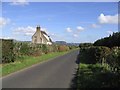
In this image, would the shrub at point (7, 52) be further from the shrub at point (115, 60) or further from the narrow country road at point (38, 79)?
the shrub at point (115, 60)

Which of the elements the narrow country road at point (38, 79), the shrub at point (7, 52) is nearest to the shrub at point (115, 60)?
the narrow country road at point (38, 79)

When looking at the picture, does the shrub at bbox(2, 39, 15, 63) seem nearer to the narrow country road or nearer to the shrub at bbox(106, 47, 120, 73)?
the narrow country road

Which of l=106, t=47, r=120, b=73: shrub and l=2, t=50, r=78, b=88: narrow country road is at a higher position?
l=106, t=47, r=120, b=73: shrub

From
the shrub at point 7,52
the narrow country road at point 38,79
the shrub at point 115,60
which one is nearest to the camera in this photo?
the narrow country road at point 38,79

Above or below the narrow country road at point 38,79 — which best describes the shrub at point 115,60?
above

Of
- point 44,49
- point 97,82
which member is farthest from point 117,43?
point 44,49

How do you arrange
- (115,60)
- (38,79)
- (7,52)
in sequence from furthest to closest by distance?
1. (7,52)
2. (115,60)
3. (38,79)

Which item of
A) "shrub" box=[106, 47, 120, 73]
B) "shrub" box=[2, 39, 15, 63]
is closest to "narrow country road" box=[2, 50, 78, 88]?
"shrub" box=[106, 47, 120, 73]

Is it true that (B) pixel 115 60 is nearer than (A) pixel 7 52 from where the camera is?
Yes

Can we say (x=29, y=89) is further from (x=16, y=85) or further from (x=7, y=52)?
(x=7, y=52)

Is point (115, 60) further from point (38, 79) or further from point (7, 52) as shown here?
point (7, 52)

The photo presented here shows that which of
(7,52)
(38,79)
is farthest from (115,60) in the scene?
(7,52)

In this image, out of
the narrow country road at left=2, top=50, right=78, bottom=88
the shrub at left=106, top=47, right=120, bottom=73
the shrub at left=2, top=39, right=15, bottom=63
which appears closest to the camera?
the narrow country road at left=2, top=50, right=78, bottom=88

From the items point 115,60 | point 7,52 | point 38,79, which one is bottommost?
point 38,79
